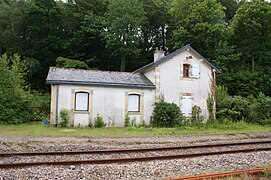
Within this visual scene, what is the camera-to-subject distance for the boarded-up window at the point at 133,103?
59.8ft

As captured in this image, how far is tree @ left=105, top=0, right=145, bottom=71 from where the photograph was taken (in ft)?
116

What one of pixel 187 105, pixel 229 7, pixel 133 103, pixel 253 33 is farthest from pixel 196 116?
pixel 229 7

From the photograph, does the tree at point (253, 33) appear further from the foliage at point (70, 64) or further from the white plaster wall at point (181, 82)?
the foliage at point (70, 64)

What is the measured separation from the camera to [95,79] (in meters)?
17.8

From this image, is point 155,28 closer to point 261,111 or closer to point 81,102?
point 261,111

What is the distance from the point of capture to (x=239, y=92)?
110 feet

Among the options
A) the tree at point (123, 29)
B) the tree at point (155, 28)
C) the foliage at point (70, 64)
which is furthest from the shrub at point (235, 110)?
the tree at point (155, 28)

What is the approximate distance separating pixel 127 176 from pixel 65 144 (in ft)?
16.1

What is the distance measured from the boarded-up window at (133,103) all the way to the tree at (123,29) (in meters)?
17.7

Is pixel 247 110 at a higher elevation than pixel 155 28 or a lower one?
lower

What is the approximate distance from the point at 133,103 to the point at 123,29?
64.9 feet

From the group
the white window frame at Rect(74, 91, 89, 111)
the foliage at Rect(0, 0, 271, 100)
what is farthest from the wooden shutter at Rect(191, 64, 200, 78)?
the foliage at Rect(0, 0, 271, 100)

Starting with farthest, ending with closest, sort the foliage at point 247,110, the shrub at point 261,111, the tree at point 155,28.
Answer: the tree at point 155,28
the foliage at point 247,110
the shrub at point 261,111

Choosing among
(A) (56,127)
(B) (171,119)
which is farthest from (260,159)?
(A) (56,127)
